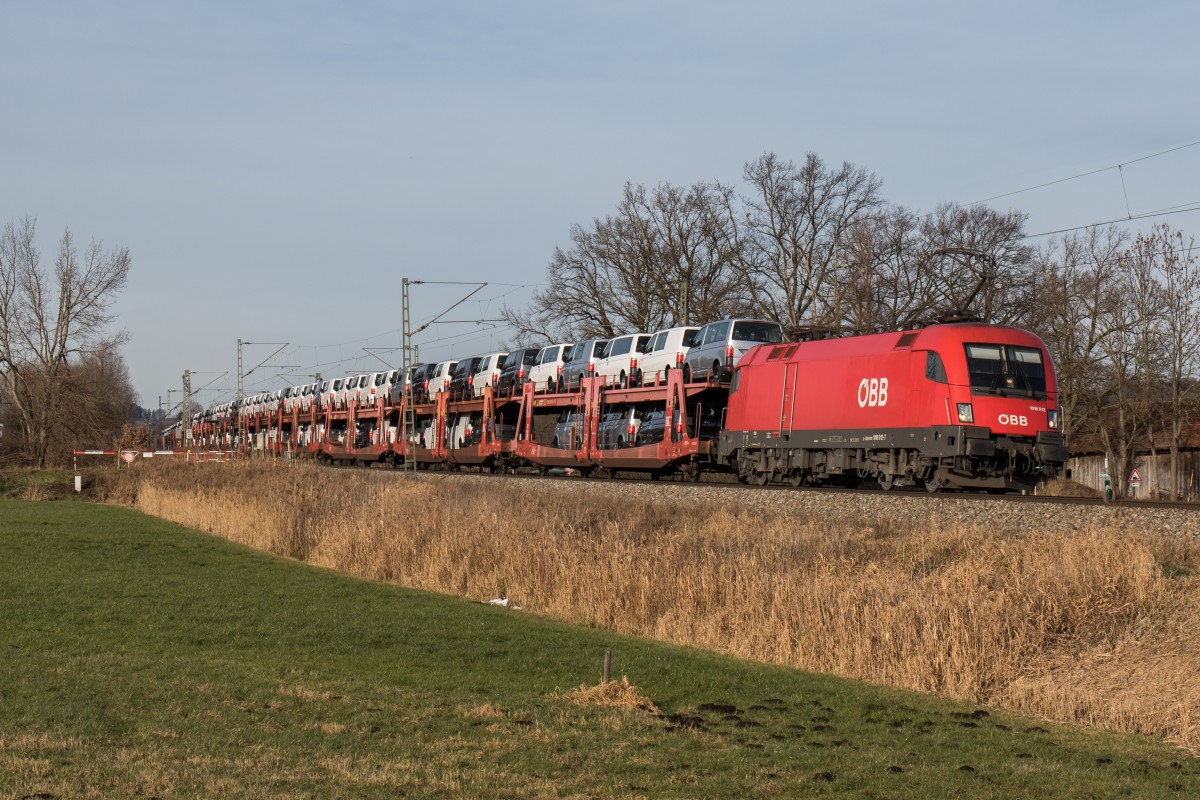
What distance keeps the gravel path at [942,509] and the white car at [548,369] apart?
17.3 metres

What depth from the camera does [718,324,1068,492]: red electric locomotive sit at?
2438 cm

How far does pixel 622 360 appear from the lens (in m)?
39.8

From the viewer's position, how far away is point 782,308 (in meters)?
64.8

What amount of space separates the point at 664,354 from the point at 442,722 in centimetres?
2822

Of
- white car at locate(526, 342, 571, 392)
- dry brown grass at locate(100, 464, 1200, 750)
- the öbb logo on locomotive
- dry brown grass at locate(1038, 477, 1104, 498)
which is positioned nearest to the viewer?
dry brown grass at locate(100, 464, 1200, 750)

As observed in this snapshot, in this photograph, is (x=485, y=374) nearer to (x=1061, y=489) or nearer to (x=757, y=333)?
(x=757, y=333)

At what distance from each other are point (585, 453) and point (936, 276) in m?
24.3

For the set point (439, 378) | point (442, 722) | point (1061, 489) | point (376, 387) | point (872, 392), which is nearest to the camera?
point (442, 722)

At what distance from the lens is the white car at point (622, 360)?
3919cm

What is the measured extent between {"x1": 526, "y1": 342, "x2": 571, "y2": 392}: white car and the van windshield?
1111 cm

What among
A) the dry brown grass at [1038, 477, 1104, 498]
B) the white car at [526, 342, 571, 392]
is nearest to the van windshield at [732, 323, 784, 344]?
the dry brown grass at [1038, 477, 1104, 498]

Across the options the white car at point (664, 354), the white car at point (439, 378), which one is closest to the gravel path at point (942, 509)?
the white car at point (664, 354)

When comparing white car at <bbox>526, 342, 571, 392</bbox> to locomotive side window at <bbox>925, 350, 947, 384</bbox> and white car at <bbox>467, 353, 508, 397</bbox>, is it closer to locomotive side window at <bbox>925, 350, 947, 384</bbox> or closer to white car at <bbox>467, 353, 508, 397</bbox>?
white car at <bbox>467, 353, 508, 397</bbox>

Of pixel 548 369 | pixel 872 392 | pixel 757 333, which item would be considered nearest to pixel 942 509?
pixel 872 392
